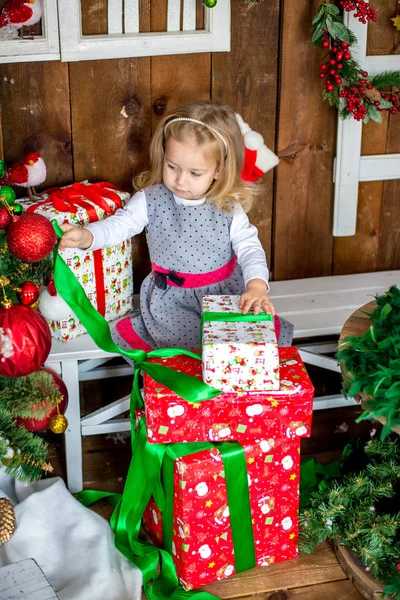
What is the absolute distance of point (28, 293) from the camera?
5.59 ft

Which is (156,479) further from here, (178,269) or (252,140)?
(252,140)

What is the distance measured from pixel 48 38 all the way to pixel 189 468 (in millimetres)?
1216

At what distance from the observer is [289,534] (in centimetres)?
205

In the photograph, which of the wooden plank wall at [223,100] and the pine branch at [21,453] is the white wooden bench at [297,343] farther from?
the pine branch at [21,453]

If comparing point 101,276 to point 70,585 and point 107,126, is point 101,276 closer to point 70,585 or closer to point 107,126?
point 107,126

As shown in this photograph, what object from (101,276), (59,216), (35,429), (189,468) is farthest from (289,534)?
(59,216)

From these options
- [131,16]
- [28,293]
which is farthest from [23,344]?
[131,16]

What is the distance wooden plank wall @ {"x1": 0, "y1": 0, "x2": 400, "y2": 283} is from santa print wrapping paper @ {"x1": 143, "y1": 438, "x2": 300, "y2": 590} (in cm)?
84

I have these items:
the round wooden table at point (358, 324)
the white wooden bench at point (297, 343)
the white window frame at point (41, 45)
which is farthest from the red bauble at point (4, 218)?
the round wooden table at point (358, 324)

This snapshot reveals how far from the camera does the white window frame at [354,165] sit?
242 cm

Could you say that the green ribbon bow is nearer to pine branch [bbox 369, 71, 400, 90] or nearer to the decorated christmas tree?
the decorated christmas tree

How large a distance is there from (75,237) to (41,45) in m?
0.56

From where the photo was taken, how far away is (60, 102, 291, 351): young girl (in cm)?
213

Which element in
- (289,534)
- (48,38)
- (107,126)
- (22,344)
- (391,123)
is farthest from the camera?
(391,123)
